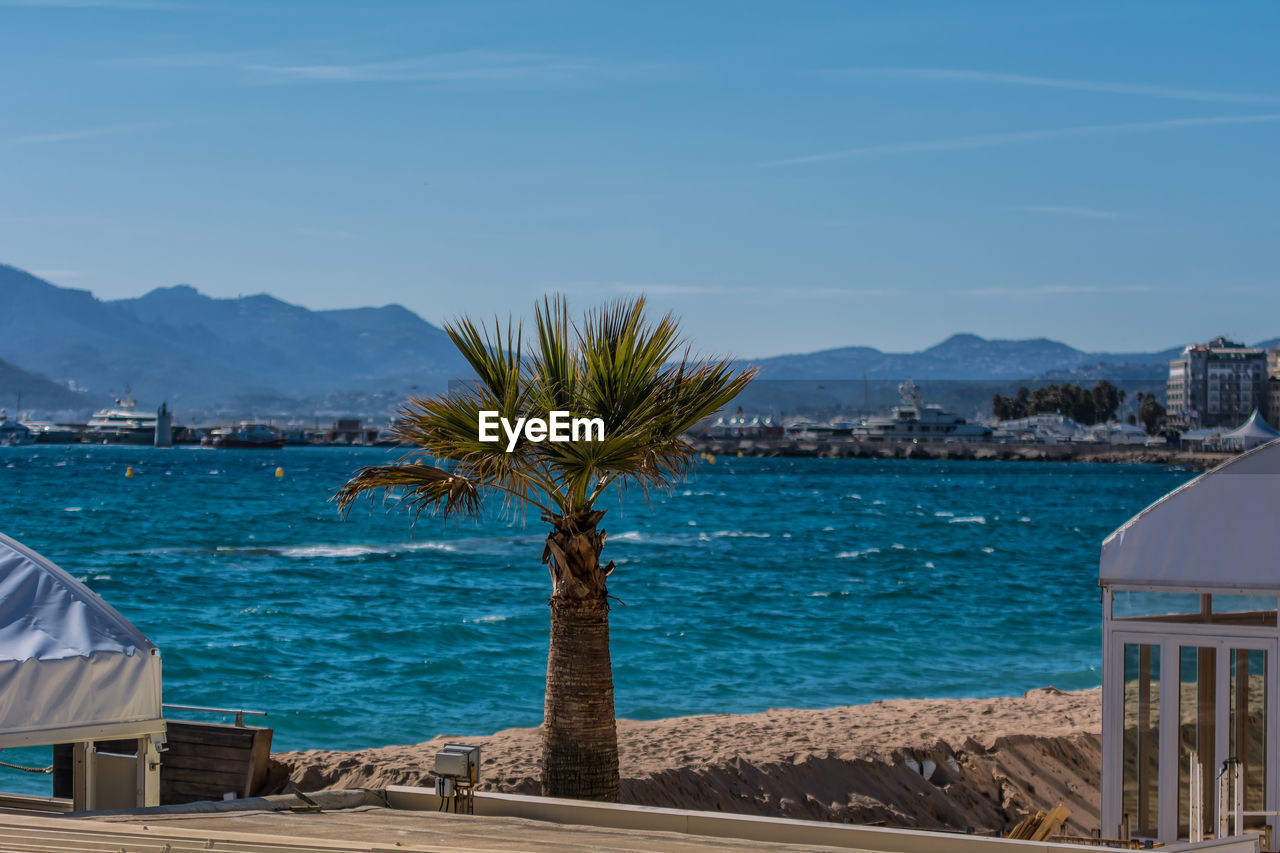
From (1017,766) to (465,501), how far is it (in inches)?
315

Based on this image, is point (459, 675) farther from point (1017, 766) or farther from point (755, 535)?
point (755, 535)

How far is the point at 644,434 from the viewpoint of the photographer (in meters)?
9.33

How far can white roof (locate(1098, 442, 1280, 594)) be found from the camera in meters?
8.34

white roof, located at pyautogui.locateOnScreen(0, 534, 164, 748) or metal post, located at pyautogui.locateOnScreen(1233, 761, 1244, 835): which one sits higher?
white roof, located at pyautogui.locateOnScreen(0, 534, 164, 748)

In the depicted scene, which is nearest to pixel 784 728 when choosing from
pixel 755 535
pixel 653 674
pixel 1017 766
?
pixel 1017 766

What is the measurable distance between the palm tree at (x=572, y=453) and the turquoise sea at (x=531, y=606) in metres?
2.52

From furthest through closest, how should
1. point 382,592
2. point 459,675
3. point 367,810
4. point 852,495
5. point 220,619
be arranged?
1. point 852,495
2. point 382,592
3. point 220,619
4. point 459,675
5. point 367,810

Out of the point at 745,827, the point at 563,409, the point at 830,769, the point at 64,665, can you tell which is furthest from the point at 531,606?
the point at 745,827

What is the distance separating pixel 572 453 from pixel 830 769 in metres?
6.51

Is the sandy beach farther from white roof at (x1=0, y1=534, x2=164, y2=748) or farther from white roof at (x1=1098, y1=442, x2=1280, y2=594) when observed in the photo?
white roof at (x1=1098, y1=442, x2=1280, y2=594)

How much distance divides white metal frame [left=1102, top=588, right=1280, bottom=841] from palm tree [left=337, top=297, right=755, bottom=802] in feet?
10.7

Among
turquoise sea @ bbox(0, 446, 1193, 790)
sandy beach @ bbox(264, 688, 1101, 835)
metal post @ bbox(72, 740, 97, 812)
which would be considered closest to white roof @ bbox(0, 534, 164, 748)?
metal post @ bbox(72, 740, 97, 812)

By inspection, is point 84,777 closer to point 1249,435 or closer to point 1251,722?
point 1251,722

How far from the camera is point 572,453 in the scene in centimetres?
921
